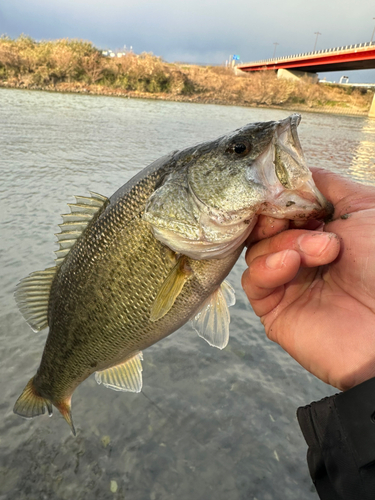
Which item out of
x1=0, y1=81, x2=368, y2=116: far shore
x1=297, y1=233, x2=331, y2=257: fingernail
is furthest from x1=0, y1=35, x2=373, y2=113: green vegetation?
x1=297, y1=233, x2=331, y2=257: fingernail

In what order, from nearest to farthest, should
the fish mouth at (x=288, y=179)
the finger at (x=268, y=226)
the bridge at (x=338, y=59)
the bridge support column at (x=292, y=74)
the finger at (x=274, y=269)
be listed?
the fish mouth at (x=288, y=179) → the finger at (x=274, y=269) → the finger at (x=268, y=226) → the bridge at (x=338, y=59) → the bridge support column at (x=292, y=74)

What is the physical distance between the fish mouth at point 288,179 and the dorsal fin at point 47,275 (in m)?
1.14

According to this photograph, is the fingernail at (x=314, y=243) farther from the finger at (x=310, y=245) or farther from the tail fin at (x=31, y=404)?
the tail fin at (x=31, y=404)

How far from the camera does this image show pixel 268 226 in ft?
6.25

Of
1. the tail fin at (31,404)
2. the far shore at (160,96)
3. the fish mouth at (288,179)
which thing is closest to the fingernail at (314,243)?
the fish mouth at (288,179)

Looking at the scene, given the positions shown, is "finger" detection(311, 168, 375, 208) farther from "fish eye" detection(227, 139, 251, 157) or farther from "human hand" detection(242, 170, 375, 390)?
"fish eye" detection(227, 139, 251, 157)

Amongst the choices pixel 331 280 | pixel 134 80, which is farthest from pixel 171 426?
pixel 134 80

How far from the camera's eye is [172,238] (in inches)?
76.1

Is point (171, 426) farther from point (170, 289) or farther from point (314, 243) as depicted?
point (314, 243)

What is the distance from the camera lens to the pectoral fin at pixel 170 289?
1.97m

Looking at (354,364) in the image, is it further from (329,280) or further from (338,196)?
(338,196)

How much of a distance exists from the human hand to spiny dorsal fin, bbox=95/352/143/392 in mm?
1060

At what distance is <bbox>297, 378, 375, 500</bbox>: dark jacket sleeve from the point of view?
138cm

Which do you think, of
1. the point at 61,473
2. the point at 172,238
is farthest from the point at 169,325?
the point at 61,473
